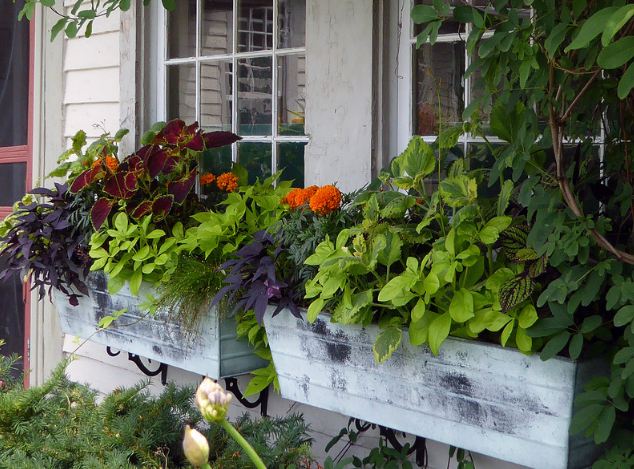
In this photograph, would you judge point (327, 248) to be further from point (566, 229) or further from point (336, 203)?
point (566, 229)

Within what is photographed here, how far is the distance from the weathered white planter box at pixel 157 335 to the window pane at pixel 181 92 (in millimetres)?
709

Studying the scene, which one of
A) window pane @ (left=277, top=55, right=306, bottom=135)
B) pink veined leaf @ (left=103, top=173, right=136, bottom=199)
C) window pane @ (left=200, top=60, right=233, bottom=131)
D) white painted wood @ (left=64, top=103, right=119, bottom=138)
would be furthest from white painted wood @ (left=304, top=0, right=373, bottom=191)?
white painted wood @ (left=64, top=103, right=119, bottom=138)

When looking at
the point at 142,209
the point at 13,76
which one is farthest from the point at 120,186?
the point at 13,76

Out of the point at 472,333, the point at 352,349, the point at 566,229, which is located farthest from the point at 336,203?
the point at 566,229

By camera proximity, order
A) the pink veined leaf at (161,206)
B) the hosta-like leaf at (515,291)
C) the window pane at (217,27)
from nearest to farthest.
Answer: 1. the hosta-like leaf at (515,291)
2. the pink veined leaf at (161,206)
3. the window pane at (217,27)

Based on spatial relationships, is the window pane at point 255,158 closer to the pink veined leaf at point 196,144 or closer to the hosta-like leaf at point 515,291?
the pink veined leaf at point 196,144

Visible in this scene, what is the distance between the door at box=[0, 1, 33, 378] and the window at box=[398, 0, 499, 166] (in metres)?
2.05

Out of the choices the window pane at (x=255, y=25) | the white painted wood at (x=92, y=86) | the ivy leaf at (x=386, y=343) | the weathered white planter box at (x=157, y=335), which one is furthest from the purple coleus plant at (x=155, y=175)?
the ivy leaf at (x=386, y=343)

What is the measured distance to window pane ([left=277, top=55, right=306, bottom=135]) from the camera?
84.2 inches

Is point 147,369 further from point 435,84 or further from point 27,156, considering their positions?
point 435,84

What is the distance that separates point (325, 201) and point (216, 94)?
927 mm

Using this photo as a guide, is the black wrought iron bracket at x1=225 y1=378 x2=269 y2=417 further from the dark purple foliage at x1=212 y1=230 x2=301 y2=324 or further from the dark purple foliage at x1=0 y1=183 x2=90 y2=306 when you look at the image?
the dark purple foliage at x1=0 y1=183 x2=90 y2=306

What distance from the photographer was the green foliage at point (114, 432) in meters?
1.40

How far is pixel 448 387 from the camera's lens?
136 centimetres
